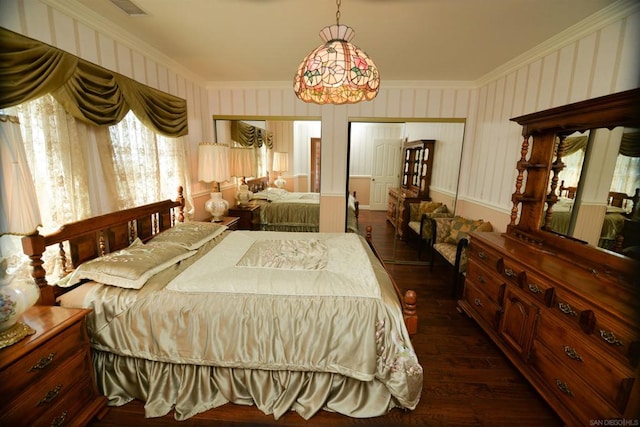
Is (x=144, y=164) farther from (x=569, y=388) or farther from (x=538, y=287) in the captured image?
(x=569, y=388)

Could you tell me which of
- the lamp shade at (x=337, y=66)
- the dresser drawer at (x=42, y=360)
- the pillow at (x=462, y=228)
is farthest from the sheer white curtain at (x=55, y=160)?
the pillow at (x=462, y=228)

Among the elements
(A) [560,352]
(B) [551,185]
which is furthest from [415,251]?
(A) [560,352]

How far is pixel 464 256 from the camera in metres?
2.88

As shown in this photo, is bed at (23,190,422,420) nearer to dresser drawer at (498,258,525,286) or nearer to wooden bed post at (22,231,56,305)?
wooden bed post at (22,231,56,305)

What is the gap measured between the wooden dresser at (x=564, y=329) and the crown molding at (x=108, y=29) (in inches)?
146

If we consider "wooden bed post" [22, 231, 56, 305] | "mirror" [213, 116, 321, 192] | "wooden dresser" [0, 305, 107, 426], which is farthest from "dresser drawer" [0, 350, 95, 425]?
"mirror" [213, 116, 321, 192]

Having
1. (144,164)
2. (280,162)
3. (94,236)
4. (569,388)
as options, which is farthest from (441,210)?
(94,236)

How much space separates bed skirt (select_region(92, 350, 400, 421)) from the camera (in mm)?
1577

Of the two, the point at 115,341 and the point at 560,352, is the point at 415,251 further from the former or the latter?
the point at 115,341

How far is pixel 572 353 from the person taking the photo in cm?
144

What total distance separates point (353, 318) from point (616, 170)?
73.3 inches

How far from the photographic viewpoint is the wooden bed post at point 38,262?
139cm

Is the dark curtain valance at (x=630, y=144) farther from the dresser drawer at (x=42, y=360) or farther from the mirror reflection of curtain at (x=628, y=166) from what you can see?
the dresser drawer at (x=42, y=360)

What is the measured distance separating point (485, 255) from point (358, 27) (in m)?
2.29
